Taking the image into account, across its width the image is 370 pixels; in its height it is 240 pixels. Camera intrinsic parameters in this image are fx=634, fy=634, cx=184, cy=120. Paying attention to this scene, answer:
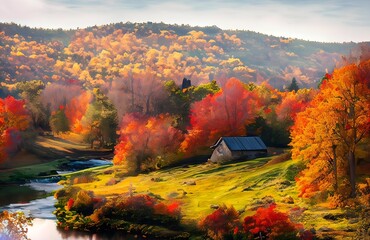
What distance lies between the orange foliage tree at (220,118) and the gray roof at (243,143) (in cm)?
854

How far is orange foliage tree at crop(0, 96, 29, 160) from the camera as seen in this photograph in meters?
139

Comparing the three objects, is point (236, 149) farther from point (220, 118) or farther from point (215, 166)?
point (220, 118)

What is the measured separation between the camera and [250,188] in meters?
87.6

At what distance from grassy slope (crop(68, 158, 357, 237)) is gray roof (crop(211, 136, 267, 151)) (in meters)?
5.38

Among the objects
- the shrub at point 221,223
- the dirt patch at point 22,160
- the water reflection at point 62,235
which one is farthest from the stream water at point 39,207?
the dirt patch at point 22,160

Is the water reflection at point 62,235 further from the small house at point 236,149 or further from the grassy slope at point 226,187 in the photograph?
the small house at point 236,149

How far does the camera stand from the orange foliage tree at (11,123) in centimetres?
13851

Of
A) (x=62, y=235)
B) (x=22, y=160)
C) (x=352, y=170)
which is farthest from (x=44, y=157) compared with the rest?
(x=352, y=170)

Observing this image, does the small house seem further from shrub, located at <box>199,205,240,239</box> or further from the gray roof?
shrub, located at <box>199,205,240,239</box>

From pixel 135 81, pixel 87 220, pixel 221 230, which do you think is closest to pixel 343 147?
pixel 221 230

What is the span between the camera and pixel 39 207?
298ft

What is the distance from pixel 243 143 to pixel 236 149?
9.70 ft

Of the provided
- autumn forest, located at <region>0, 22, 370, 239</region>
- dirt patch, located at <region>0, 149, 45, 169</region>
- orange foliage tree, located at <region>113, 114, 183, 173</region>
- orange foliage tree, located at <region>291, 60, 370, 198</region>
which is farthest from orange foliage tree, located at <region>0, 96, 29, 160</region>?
orange foliage tree, located at <region>291, 60, 370, 198</region>

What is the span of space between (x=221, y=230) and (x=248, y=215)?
5.22m
